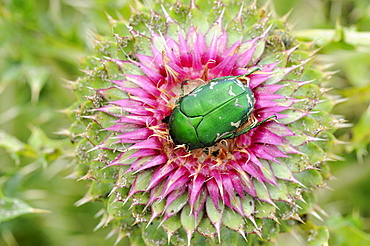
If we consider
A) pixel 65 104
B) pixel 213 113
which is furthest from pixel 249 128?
pixel 65 104

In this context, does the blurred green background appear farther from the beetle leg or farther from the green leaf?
the beetle leg

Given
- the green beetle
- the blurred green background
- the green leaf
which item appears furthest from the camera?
the blurred green background

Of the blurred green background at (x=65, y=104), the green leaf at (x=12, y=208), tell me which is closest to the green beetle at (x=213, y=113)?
the blurred green background at (x=65, y=104)

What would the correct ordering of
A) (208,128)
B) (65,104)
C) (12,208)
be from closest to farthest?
(208,128), (12,208), (65,104)

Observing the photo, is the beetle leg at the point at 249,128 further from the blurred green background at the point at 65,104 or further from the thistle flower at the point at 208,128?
the blurred green background at the point at 65,104

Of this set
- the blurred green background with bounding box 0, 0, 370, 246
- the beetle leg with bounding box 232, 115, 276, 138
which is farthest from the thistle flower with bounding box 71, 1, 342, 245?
the blurred green background with bounding box 0, 0, 370, 246

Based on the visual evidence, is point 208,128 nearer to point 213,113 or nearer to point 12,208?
A: point 213,113
